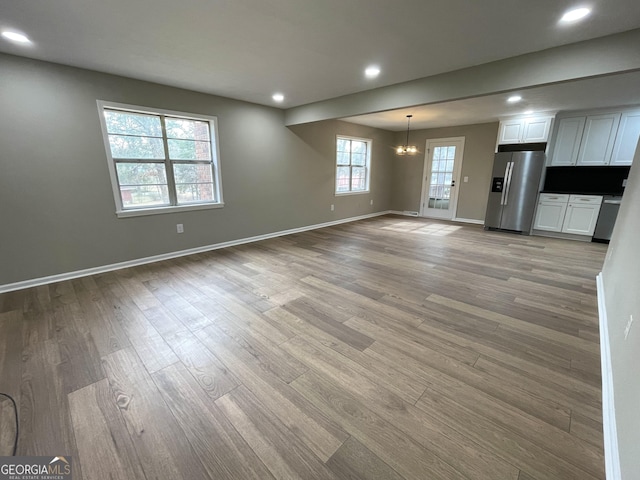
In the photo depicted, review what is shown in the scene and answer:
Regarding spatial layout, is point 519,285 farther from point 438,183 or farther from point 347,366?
point 438,183

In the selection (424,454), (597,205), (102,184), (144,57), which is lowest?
(424,454)

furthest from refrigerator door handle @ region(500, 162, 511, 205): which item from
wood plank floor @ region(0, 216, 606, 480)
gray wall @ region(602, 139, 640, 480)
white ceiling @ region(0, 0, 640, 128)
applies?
gray wall @ region(602, 139, 640, 480)

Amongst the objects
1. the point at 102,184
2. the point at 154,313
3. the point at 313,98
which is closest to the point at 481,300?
the point at 154,313

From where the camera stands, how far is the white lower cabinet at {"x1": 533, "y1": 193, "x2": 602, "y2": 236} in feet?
16.8

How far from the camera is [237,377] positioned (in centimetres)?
178

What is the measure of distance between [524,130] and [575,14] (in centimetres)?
464

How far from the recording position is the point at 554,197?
18.0ft

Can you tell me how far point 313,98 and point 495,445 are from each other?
182 inches

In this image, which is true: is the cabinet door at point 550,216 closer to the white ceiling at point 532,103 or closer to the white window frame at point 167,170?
the white ceiling at point 532,103

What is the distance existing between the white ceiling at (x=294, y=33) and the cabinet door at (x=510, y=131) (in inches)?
159

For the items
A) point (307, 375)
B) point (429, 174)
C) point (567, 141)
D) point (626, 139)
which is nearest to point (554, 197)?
point (567, 141)

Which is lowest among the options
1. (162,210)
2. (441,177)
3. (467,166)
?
(162,210)

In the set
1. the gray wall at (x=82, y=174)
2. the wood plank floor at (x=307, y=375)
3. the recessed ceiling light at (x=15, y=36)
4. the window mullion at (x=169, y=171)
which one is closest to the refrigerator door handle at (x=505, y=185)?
the wood plank floor at (x=307, y=375)

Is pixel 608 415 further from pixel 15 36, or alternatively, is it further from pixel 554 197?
pixel 554 197
